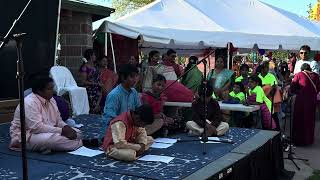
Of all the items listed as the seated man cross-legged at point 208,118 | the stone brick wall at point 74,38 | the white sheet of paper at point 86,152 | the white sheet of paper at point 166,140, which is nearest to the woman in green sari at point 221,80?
the seated man cross-legged at point 208,118

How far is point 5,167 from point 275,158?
3.48 meters

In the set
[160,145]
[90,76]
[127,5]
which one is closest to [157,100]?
[160,145]

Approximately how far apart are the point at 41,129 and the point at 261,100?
4.05m

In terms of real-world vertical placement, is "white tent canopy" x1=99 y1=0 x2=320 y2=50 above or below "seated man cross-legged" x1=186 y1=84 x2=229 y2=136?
above

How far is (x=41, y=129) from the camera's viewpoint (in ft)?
15.9

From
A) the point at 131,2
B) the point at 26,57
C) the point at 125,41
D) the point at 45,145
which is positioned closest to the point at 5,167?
the point at 45,145

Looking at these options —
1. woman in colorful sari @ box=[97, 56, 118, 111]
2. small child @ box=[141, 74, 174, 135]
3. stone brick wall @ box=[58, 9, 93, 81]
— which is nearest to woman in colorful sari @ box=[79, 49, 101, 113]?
woman in colorful sari @ box=[97, 56, 118, 111]

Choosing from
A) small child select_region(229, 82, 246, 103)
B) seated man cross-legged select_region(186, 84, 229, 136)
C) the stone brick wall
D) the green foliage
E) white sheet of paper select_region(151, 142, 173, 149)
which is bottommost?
white sheet of paper select_region(151, 142, 173, 149)

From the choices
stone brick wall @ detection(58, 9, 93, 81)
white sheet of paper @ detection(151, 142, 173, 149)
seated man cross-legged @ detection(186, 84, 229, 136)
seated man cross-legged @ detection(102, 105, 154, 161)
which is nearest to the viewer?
seated man cross-legged @ detection(102, 105, 154, 161)

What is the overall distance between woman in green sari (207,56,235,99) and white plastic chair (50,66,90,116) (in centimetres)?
239

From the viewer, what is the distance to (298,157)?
7.16m

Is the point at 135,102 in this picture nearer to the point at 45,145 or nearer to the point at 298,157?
the point at 45,145

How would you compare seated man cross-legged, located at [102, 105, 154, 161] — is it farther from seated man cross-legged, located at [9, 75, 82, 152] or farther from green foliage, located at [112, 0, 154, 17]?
green foliage, located at [112, 0, 154, 17]

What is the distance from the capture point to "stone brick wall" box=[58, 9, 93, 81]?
902 centimetres
